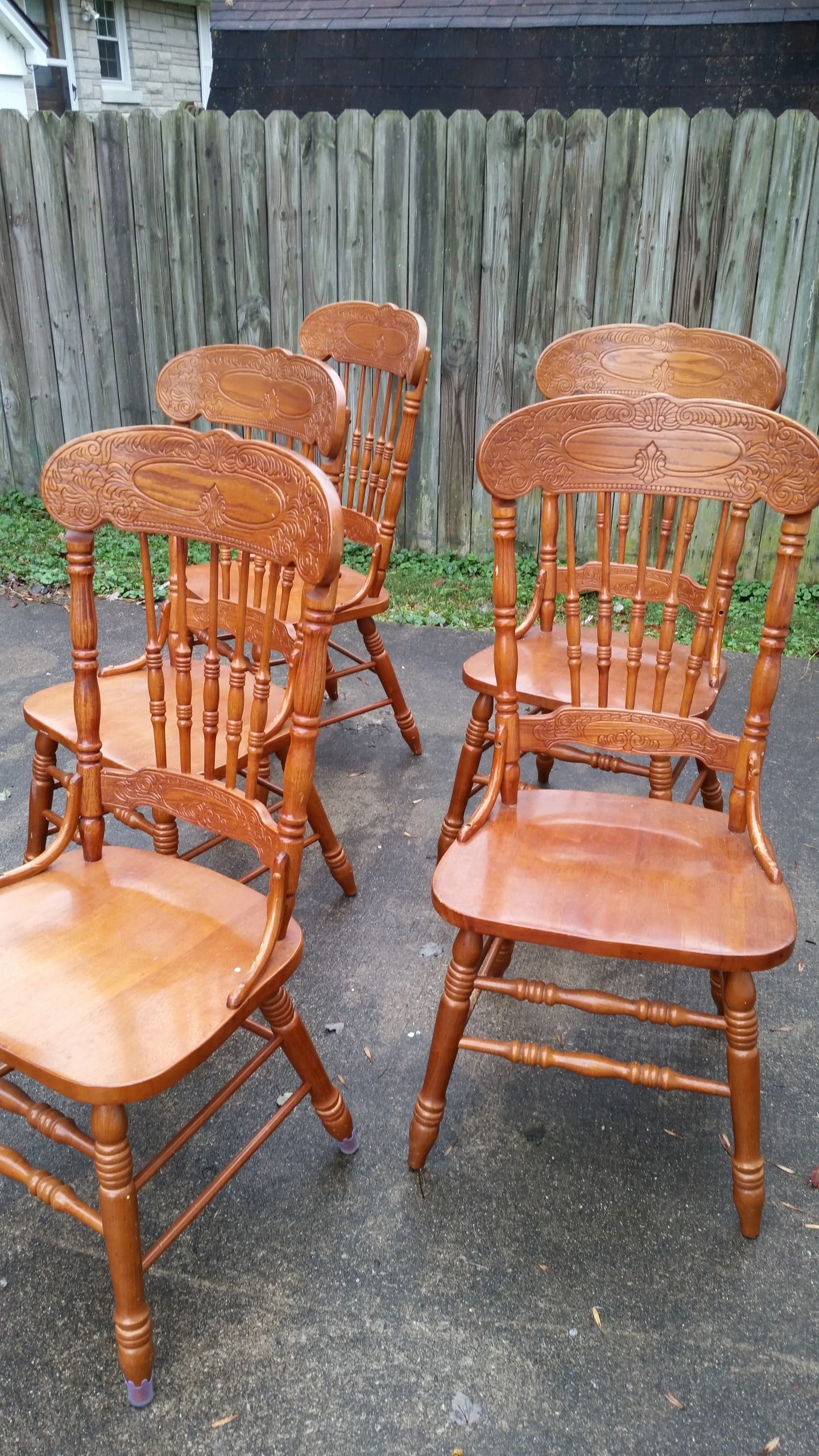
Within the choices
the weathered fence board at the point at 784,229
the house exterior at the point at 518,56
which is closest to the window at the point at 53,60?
the house exterior at the point at 518,56

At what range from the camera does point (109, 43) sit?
12.8 metres

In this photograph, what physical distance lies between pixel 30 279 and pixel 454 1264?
4.61 metres

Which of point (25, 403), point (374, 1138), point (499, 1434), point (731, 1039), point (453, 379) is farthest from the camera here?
point (25, 403)

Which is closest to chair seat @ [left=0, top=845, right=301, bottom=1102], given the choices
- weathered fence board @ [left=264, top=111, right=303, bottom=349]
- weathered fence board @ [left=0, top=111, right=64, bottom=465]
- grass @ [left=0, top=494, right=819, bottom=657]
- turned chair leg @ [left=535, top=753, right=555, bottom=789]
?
turned chair leg @ [left=535, top=753, right=555, bottom=789]

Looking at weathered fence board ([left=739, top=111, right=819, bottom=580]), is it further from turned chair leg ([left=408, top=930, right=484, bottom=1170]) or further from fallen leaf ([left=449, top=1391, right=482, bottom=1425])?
fallen leaf ([left=449, top=1391, right=482, bottom=1425])

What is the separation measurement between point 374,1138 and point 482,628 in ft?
8.28

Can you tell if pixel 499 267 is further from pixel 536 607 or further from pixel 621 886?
pixel 621 886

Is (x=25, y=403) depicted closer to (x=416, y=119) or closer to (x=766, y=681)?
(x=416, y=119)

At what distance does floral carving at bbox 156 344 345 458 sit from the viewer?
2.14 m

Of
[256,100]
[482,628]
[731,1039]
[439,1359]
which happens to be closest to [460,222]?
[482,628]

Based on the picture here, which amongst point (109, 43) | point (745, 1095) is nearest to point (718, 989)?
point (745, 1095)

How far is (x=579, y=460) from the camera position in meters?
1.59

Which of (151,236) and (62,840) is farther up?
(151,236)

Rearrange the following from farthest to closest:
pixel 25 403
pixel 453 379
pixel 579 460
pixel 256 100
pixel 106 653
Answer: pixel 256 100 → pixel 25 403 → pixel 453 379 → pixel 106 653 → pixel 579 460
